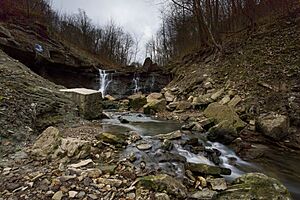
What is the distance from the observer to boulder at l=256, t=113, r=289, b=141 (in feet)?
23.8

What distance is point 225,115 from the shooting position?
832cm

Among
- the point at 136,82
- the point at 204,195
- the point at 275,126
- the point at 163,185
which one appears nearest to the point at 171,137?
the point at 204,195

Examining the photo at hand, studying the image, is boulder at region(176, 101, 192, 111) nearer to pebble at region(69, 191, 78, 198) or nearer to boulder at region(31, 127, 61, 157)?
boulder at region(31, 127, 61, 157)

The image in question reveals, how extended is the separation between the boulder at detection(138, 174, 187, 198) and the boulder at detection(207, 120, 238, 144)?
340 centimetres

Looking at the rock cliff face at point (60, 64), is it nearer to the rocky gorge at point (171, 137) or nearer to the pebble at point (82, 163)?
the rocky gorge at point (171, 137)

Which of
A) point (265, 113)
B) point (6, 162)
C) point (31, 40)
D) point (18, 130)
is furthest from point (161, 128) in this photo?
point (31, 40)

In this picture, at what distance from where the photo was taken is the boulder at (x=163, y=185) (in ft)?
12.3

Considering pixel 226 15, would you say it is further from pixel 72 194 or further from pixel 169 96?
pixel 72 194

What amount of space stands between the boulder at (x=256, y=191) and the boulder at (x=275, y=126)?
389 centimetres

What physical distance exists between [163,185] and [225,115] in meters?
5.03

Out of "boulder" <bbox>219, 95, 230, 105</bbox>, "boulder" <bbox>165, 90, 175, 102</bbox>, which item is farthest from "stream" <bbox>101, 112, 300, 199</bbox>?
"boulder" <bbox>165, 90, 175, 102</bbox>

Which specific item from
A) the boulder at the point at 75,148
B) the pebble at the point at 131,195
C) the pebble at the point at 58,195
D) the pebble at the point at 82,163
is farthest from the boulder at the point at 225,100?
the pebble at the point at 58,195

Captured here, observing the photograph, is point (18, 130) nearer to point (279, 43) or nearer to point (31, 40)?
point (279, 43)

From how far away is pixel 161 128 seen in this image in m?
8.05
